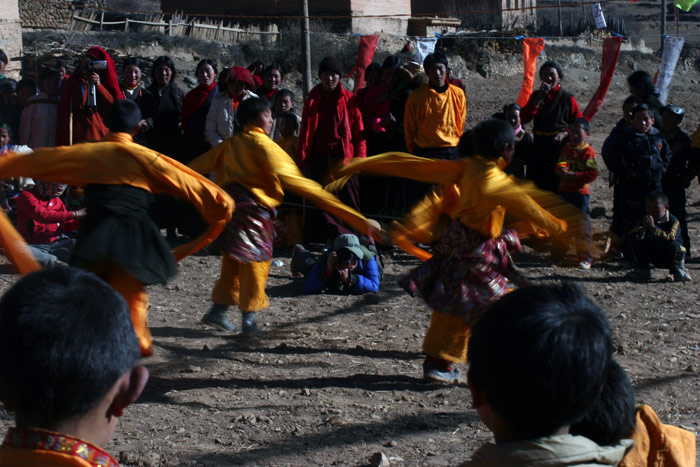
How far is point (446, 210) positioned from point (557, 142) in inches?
168

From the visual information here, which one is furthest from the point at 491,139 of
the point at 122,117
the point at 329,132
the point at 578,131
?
the point at 329,132

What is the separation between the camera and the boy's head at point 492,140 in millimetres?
4699

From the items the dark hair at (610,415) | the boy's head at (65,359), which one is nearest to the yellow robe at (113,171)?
the boy's head at (65,359)

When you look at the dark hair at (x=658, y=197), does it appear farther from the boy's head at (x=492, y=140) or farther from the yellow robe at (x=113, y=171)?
the yellow robe at (x=113, y=171)

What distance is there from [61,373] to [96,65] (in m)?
7.49

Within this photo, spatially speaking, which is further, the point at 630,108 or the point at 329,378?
the point at 630,108

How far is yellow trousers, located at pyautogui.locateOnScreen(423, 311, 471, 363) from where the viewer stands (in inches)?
190

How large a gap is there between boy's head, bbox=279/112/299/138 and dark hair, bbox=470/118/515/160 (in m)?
4.29

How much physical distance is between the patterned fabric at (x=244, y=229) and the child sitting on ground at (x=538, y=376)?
412cm

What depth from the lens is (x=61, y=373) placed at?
159 centimetres

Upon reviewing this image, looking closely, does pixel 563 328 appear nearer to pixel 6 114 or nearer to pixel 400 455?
pixel 400 455

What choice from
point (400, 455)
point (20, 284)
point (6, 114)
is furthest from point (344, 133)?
point (20, 284)

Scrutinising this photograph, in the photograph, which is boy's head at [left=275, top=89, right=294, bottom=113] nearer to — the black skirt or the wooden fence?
the black skirt

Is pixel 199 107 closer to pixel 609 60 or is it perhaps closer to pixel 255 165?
pixel 255 165
